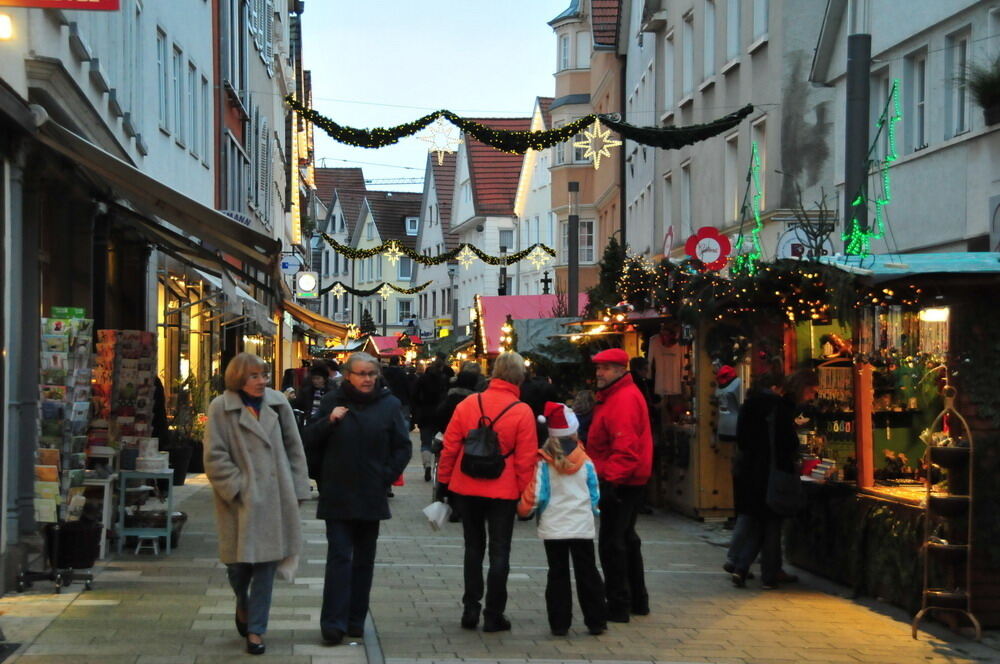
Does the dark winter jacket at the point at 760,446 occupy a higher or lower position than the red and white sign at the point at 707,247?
lower

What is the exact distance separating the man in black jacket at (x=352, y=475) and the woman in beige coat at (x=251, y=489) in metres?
0.26

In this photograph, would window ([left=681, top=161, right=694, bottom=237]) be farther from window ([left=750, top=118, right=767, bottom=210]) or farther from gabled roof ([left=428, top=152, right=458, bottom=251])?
gabled roof ([left=428, top=152, right=458, bottom=251])

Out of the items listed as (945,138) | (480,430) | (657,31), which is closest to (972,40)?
(945,138)

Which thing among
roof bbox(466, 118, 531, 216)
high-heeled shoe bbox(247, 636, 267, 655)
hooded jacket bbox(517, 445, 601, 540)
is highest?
roof bbox(466, 118, 531, 216)

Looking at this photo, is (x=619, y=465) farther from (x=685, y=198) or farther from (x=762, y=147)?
(x=685, y=198)

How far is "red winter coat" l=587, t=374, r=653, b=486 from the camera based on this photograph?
10461 mm

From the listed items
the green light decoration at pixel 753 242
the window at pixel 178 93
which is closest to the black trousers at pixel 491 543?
the green light decoration at pixel 753 242

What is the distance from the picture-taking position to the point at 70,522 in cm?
1172

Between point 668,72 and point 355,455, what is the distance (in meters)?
28.9

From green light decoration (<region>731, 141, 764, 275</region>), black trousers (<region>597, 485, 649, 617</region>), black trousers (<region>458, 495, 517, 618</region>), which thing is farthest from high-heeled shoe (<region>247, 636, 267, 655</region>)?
green light decoration (<region>731, 141, 764, 275</region>)

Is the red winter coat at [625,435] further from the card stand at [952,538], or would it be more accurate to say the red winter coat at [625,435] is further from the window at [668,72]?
the window at [668,72]

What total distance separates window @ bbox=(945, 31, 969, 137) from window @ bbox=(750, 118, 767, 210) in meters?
7.21

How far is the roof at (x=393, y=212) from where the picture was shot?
4102 inches

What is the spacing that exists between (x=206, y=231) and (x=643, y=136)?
25.7 feet
